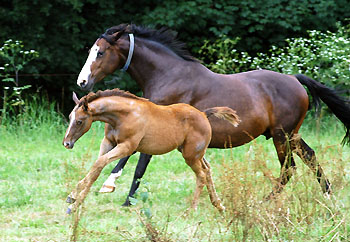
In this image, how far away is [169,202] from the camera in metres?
6.16

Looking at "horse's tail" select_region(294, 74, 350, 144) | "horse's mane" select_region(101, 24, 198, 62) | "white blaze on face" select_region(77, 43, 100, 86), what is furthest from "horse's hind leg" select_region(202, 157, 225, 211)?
"horse's tail" select_region(294, 74, 350, 144)

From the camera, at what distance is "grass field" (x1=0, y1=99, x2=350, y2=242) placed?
14.0 feet

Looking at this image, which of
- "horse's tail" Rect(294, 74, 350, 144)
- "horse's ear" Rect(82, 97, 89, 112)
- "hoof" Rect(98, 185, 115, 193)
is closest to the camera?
"horse's ear" Rect(82, 97, 89, 112)

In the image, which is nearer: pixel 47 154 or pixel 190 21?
pixel 47 154

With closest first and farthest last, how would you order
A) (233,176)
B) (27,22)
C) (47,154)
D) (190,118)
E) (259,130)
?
1. (233,176)
2. (190,118)
3. (259,130)
4. (47,154)
5. (27,22)

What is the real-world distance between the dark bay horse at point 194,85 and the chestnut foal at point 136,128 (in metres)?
0.82

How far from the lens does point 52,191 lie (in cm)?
642

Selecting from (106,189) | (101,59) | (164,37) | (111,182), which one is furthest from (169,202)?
(164,37)

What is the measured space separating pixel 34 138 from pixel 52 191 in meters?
3.04

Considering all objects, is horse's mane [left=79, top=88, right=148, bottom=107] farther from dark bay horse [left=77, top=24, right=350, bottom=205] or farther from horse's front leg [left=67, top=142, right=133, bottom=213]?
dark bay horse [left=77, top=24, right=350, bottom=205]

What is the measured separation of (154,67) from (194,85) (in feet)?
1.53

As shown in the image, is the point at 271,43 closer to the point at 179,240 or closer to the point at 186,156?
the point at 186,156

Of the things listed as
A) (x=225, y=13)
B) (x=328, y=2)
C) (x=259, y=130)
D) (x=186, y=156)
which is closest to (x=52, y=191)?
(x=186, y=156)

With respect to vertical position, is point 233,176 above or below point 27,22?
above
